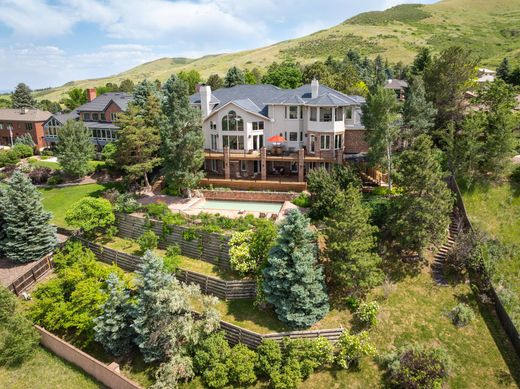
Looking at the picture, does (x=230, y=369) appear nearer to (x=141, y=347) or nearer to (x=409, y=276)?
(x=141, y=347)

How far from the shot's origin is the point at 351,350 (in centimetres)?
1866

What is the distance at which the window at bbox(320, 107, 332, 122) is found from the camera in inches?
1462

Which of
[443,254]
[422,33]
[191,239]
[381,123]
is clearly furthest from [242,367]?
[422,33]

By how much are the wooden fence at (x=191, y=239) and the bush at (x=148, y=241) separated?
0.87m

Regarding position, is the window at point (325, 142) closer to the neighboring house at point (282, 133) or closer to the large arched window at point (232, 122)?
the neighboring house at point (282, 133)

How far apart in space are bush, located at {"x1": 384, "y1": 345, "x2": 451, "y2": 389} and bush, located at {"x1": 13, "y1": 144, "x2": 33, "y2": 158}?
6224cm

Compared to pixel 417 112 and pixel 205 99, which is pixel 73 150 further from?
pixel 417 112

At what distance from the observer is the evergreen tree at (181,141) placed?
3369 cm

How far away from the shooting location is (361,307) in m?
21.1

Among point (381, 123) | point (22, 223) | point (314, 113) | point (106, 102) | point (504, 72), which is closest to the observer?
point (22, 223)

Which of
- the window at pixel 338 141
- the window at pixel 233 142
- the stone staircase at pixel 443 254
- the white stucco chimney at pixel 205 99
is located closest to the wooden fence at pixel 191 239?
the stone staircase at pixel 443 254

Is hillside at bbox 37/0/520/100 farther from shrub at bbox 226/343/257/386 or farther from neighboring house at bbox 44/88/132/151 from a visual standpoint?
shrub at bbox 226/343/257/386

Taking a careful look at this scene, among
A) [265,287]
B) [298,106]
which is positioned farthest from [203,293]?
[298,106]

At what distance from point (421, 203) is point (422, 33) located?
515 feet
